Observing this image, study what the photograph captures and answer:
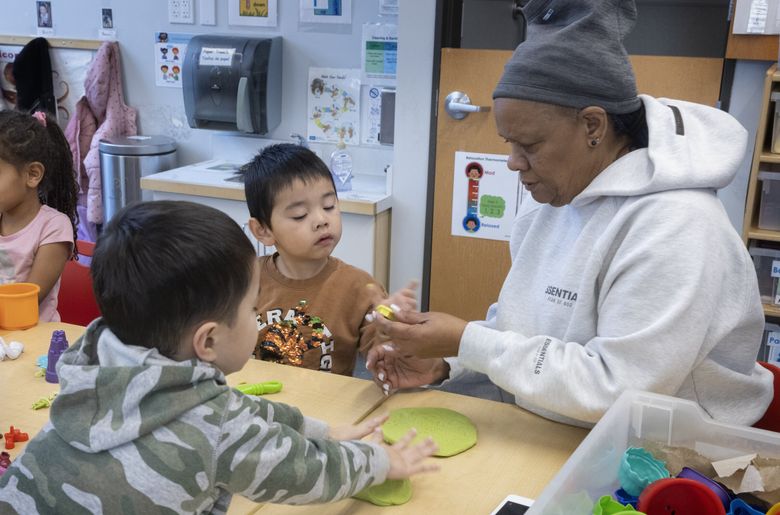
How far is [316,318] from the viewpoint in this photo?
6.00 ft

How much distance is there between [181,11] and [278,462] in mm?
3282

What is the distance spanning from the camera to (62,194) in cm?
229

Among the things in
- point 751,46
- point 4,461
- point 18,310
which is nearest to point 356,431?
point 4,461

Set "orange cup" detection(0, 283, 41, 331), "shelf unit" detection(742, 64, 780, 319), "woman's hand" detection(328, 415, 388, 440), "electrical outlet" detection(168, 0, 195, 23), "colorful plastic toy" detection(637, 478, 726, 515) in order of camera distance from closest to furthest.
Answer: "colorful plastic toy" detection(637, 478, 726, 515)
"woman's hand" detection(328, 415, 388, 440)
"orange cup" detection(0, 283, 41, 331)
"shelf unit" detection(742, 64, 780, 319)
"electrical outlet" detection(168, 0, 195, 23)

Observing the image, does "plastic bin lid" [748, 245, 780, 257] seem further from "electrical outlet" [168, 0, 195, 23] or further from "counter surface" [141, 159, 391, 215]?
"electrical outlet" [168, 0, 195, 23]

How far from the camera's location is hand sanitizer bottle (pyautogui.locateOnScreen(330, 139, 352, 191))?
333cm

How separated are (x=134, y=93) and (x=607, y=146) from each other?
125 inches

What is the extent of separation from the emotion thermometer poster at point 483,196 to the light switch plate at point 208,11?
1428mm

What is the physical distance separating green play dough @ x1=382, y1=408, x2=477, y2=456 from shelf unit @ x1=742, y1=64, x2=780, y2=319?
5.19ft

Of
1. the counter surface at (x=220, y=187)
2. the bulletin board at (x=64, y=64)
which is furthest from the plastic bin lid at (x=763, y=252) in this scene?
the bulletin board at (x=64, y=64)

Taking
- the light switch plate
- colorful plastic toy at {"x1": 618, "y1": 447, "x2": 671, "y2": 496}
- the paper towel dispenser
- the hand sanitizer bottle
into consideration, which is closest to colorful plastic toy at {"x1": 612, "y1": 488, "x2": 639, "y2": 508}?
colorful plastic toy at {"x1": 618, "y1": 447, "x2": 671, "y2": 496}

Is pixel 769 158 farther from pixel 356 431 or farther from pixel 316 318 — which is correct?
pixel 356 431

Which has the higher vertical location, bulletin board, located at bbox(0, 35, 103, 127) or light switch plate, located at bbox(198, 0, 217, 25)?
light switch plate, located at bbox(198, 0, 217, 25)

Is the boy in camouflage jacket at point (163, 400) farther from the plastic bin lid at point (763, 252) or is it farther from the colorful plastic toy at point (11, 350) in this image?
the plastic bin lid at point (763, 252)
